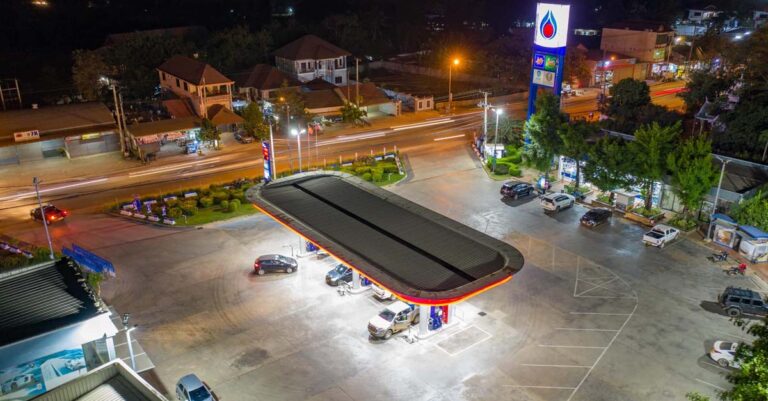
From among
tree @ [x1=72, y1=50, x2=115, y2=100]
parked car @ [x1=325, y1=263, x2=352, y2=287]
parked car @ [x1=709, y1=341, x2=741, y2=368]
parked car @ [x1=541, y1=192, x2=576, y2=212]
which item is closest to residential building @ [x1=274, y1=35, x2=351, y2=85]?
tree @ [x1=72, y1=50, x2=115, y2=100]

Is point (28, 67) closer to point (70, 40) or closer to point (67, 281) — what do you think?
point (70, 40)

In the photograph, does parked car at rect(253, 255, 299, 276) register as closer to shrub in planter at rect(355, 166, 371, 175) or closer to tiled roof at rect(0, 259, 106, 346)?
tiled roof at rect(0, 259, 106, 346)

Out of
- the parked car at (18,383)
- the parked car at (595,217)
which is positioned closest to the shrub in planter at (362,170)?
the parked car at (595,217)

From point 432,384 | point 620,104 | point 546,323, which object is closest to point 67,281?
point 432,384

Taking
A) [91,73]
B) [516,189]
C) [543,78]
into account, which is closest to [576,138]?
[516,189]

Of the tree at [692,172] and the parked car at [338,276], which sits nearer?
the parked car at [338,276]

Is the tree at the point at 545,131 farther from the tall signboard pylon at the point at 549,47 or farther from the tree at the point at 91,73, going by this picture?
the tree at the point at 91,73
